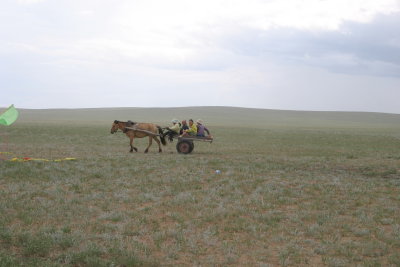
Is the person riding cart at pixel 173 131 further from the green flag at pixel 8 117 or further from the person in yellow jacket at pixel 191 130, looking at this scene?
the green flag at pixel 8 117

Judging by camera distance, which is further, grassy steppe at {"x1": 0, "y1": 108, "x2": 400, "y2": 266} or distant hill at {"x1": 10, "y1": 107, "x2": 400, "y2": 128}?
distant hill at {"x1": 10, "y1": 107, "x2": 400, "y2": 128}

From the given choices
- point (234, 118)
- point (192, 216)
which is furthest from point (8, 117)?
point (234, 118)

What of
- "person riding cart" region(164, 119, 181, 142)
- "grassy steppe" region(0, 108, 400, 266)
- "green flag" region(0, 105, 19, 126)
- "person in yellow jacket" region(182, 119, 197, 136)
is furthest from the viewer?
"person riding cart" region(164, 119, 181, 142)

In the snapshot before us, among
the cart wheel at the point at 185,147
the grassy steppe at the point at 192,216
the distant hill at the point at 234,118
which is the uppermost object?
the distant hill at the point at 234,118

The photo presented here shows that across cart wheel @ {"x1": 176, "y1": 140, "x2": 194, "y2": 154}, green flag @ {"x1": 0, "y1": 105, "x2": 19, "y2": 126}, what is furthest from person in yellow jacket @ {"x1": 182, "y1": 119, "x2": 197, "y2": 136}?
green flag @ {"x1": 0, "y1": 105, "x2": 19, "y2": 126}

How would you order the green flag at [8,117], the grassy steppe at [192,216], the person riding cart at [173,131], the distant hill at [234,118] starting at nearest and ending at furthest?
the grassy steppe at [192,216] → the green flag at [8,117] → the person riding cart at [173,131] → the distant hill at [234,118]

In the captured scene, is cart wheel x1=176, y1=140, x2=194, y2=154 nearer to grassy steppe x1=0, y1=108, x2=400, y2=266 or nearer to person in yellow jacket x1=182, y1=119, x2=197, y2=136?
person in yellow jacket x1=182, y1=119, x2=197, y2=136

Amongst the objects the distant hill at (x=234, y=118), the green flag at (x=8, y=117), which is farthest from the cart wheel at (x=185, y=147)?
the distant hill at (x=234, y=118)

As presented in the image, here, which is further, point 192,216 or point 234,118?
point 234,118

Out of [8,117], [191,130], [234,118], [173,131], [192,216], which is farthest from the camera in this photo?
[234,118]

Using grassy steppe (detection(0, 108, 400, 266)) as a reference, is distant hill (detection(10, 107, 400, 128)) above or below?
above

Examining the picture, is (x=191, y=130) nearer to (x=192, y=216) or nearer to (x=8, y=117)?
(x=8, y=117)

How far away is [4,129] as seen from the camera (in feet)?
123

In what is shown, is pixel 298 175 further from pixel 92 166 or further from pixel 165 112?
pixel 165 112
